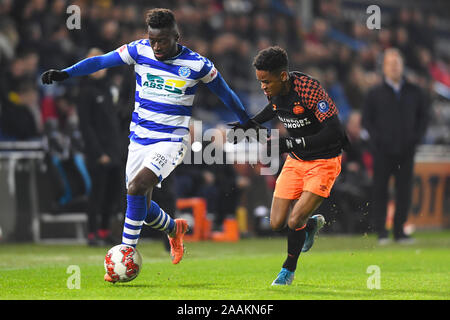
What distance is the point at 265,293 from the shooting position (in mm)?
6676

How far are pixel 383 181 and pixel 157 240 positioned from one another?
11.3ft

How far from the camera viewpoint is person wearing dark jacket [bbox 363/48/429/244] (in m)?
12.6

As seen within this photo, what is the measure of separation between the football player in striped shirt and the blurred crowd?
2778 mm

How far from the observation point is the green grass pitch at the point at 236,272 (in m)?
6.71

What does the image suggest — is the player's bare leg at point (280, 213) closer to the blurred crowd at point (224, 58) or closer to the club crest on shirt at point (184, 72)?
the club crest on shirt at point (184, 72)

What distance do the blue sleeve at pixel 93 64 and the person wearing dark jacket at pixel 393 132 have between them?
590 cm

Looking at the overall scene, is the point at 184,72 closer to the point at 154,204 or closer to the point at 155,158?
the point at 155,158

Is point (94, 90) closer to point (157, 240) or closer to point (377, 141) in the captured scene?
point (157, 240)

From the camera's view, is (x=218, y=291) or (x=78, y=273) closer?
(x=218, y=291)

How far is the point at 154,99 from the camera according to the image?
7.66 metres

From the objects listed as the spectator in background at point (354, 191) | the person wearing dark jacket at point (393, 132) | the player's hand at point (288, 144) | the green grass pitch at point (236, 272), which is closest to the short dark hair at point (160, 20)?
the player's hand at point (288, 144)

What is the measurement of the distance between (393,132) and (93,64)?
6076 millimetres

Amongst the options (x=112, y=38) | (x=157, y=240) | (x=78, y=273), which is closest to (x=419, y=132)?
(x=157, y=240)

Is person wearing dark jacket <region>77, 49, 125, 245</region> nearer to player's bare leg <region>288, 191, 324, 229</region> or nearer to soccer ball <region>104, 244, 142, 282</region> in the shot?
soccer ball <region>104, 244, 142, 282</region>
